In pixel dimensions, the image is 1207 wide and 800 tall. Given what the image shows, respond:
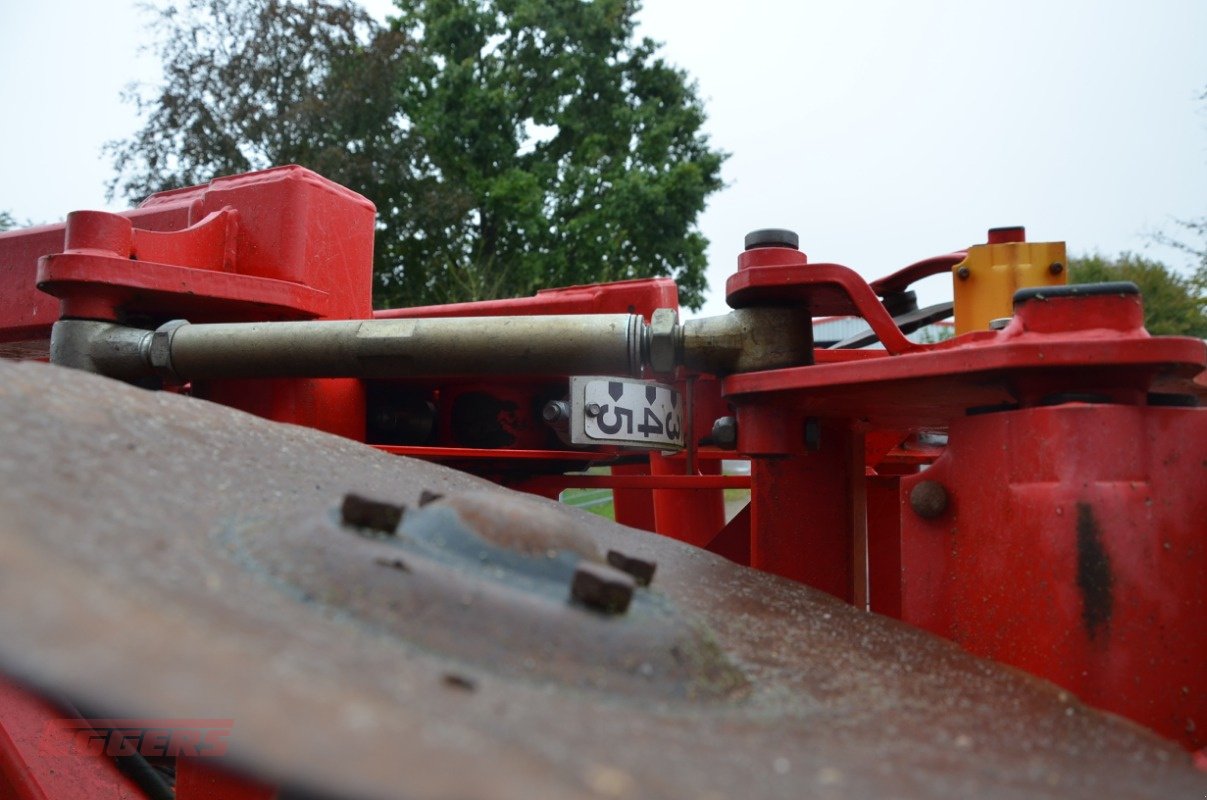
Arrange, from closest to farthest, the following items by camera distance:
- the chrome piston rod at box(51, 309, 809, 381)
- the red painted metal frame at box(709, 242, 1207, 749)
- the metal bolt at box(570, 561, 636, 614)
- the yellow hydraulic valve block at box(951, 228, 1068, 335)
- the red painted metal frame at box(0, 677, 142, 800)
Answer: the metal bolt at box(570, 561, 636, 614) < the red painted metal frame at box(709, 242, 1207, 749) < the chrome piston rod at box(51, 309, 809, 381) < the red painted metal frame at box(0, 677, 142, 800) < the yellow hydraulic valve block at box(951, 228, 1068, 335)

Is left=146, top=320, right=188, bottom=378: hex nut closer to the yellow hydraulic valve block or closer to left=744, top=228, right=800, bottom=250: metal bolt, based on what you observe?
left=744, top=228, right=800, bottom=250: metal bolt

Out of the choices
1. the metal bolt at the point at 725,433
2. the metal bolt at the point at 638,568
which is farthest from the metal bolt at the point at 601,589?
the metal bolt at the point at 725,433

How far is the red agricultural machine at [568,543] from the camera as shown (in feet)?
2.37

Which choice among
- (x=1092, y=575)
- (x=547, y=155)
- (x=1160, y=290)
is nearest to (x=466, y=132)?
(x=547, y=155)

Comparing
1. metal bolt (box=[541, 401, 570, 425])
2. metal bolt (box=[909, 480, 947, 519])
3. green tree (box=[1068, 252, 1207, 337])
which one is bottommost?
metal bolt (box=[909, 480, 947, 519])

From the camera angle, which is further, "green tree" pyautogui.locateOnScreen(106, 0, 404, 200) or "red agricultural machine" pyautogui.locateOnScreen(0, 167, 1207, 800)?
"green tree" pyautogui.locateOnScreen(106, 0, 404, 200)

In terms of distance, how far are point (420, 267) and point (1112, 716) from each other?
54.3 feet

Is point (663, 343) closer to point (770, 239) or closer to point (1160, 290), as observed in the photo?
point (770, 239)

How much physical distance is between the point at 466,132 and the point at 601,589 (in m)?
18.2

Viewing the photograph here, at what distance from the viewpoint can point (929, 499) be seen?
1.58 metres

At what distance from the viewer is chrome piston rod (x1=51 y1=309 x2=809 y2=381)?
189 cm

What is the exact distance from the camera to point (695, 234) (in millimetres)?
18734

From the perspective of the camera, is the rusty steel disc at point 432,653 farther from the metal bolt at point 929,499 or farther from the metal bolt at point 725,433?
the metal bolt at point 725,433

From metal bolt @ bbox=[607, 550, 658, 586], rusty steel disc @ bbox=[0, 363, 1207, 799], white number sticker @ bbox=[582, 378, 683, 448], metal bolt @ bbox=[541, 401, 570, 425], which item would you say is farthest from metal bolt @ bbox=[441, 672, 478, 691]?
metal bolt @ bbox=[541, 401, 570, 425]
